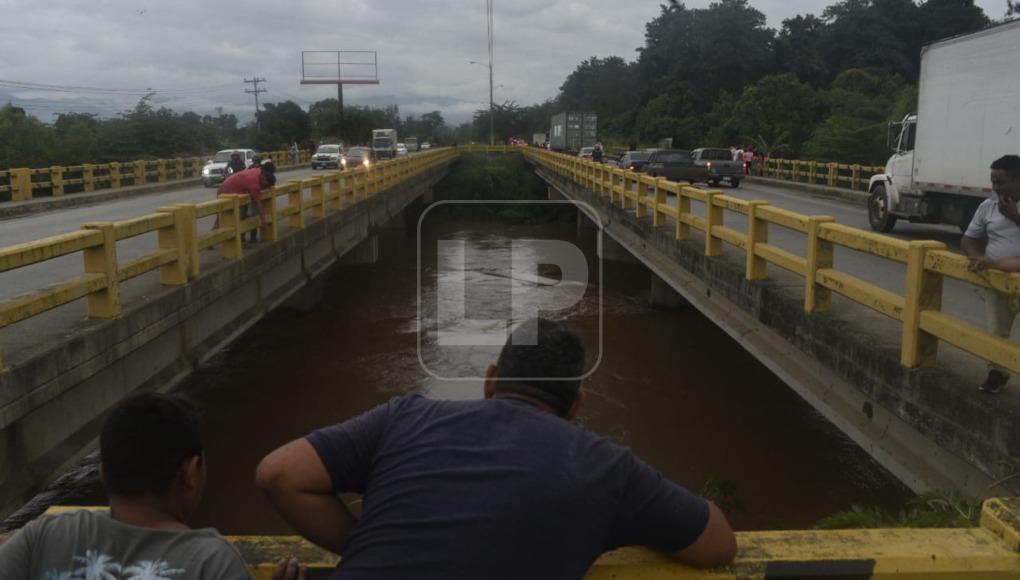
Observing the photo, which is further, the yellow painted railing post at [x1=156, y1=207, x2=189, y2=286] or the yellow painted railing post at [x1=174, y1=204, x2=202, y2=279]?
the yellow painted railing post at [x1=174, y1=204, x2=202, y2=279]

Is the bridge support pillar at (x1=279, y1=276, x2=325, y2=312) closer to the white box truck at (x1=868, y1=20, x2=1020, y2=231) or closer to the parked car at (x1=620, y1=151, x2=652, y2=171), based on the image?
the white box truck at (x1=868, y1=20, x2=1020, y2=231)

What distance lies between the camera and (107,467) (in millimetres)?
2113

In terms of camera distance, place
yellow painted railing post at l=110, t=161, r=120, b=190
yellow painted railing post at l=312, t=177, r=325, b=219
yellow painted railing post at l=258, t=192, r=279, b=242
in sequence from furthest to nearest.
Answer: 1. yellow painted railing post at l=110, t=161, r=120, b=190
2. yellow painted railing post at l=312, t=177, r=325, b=219
3. yellow painted railing post at l=258, t=192, r=279, b=242

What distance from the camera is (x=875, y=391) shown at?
567 centimetres

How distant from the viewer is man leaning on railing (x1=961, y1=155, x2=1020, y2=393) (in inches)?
183

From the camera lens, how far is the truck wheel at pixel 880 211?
1559 centimetres

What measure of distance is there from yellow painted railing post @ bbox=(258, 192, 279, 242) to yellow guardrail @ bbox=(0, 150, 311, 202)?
50.7ft

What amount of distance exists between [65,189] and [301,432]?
21.8m

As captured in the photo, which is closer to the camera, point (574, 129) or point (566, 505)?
point (566, 505)

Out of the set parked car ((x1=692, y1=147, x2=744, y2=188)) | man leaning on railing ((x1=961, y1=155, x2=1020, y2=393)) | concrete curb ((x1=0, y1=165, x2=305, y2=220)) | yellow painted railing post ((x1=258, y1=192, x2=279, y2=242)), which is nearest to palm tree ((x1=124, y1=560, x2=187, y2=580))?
man leaning on railing ((x1=961, y1=155, x2=1020, y2=393))

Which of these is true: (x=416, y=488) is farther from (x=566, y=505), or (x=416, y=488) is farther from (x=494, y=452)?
(x=566, y=505)

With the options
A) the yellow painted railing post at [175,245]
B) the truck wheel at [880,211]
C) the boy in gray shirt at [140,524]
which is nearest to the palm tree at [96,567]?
the boy in gray shirt at [140,524]

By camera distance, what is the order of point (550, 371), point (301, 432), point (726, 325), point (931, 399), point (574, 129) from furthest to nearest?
1. point (574, 129)
2. point (301, 432)
3. point (726, 325)
4. point (931, 399)
5. point (550, 371)

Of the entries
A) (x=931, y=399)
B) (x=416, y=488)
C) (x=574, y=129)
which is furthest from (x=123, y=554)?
(x=574, y=129)
